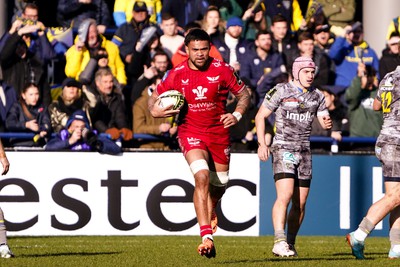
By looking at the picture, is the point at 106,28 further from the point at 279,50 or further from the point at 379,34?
the point at 379,34

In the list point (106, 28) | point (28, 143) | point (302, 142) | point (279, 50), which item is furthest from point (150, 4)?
point (302, 142)

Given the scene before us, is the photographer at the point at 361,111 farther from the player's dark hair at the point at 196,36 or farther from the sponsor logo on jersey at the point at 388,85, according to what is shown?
the player's dark hair at the point at 196,36

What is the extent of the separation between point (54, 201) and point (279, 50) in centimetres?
479

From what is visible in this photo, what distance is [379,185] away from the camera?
17406 millimetres

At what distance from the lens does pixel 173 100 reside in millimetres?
12086

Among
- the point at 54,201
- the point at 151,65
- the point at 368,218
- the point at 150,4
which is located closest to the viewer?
the point at 368,218

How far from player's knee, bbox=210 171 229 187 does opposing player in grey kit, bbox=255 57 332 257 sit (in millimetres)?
581

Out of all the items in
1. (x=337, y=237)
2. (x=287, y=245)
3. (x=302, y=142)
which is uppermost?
(x=302, y=142)

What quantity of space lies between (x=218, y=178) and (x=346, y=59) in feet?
24.8

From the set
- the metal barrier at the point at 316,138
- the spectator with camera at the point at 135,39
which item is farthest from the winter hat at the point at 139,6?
Result: the metal barrier at the point at 316,138

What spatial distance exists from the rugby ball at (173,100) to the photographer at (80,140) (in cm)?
484

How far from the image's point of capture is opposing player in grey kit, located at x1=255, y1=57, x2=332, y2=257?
493 inches

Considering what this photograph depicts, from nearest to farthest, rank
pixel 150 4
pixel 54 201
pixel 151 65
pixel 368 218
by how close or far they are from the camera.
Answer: pixel 368 218, pixel 54 201, pixel 151 65, pixel 150 4

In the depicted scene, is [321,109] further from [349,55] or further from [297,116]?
[349,55]
